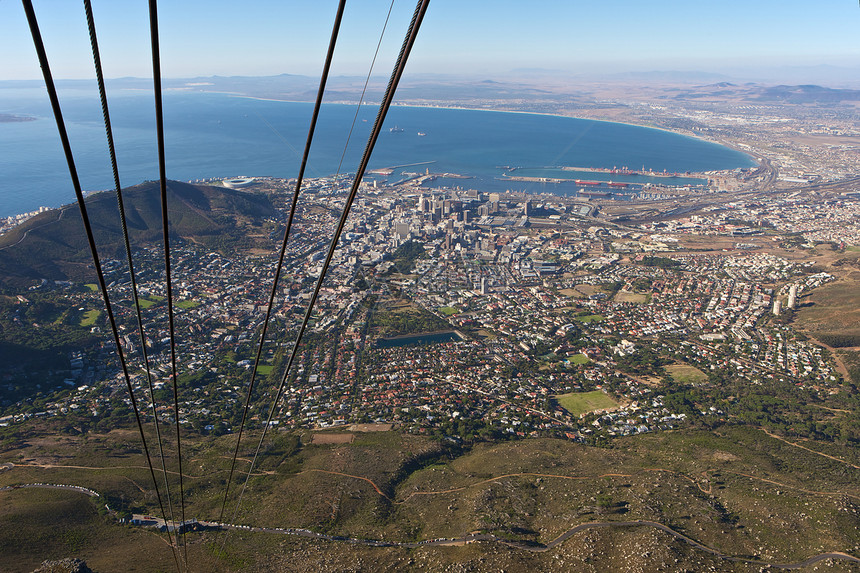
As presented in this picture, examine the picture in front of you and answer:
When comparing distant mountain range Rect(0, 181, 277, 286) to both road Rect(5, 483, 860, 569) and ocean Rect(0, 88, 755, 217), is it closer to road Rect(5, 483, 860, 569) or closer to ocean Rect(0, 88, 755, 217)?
ocean Rect(0, 88, 755, 217)

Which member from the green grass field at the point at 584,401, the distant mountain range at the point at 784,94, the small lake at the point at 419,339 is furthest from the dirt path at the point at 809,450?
the distant mountain range at the point at 784,94

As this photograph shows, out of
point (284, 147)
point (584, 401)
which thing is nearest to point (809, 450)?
point (584, 401)

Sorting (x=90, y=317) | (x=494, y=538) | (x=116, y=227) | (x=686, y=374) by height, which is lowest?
(x=686, y=374)

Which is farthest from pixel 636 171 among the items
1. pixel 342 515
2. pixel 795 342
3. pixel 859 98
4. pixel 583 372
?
pixel 859 98

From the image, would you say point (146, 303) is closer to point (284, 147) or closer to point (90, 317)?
point (90, 317)

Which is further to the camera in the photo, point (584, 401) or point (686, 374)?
point (686, 374)

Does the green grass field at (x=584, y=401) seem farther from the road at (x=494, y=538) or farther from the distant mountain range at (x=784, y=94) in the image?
the distant mountain range at (x=784, y=94)
